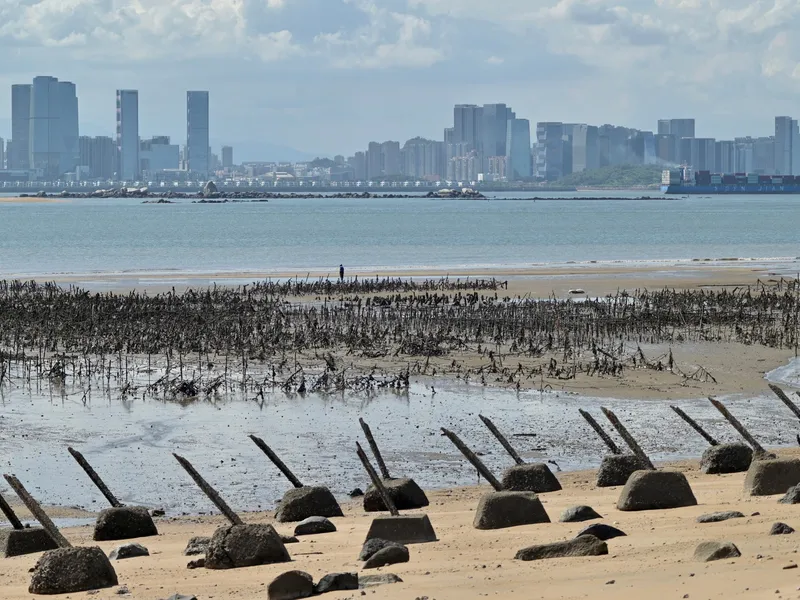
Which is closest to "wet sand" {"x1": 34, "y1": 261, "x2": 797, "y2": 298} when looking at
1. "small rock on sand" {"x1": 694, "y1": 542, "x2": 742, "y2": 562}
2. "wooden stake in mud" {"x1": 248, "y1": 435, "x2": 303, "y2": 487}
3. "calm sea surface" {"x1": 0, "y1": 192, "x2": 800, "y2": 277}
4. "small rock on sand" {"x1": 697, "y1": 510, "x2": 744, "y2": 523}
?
"calm sea surface" {"x1": 0, "y1": 192, "x2": 800, "y2": 277}

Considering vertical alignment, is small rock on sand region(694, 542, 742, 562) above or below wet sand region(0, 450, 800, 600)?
above

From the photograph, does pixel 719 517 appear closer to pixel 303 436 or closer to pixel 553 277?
pixel 303 436

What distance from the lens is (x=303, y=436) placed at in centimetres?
2059

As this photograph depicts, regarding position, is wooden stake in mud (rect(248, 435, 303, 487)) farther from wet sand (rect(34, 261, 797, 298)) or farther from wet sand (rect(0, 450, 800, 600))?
wet sand (rect(34, 261, 797, 298))

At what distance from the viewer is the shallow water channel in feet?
57.4

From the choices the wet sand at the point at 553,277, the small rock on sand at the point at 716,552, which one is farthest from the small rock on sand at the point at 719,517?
the wet sand at the point at 553,277

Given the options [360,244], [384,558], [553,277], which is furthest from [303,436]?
[360,244]

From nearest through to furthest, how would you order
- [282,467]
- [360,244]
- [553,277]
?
[282,467] < [553,277] < [360,244]

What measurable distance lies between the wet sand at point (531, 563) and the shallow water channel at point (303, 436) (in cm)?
248

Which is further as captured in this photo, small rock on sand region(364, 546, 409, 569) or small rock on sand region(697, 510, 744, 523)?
small rock on sand region(697, 510, 744, 523)

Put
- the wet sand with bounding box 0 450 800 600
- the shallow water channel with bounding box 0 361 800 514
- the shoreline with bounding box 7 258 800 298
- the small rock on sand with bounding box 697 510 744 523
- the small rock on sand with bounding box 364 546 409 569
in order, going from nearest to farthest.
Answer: the wet sand with bounding box 0 450 800 600 → the small rock on sand with bounding box 364 546 409 569 → the small rock on sand with bounding box 697 510 744 523 → the shallow water channel with bounding box 0 361 800 514 → the shoreline with bounding box 7 258 800 298

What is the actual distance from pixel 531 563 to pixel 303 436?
1017 centimetres

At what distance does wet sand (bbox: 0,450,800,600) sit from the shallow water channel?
2.48 metres

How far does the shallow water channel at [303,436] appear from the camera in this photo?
17.5 m
